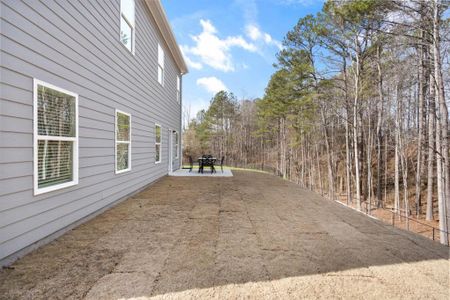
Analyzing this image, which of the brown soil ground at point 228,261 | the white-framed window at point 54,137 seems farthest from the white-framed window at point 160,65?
the brown soil ground at point 228,261

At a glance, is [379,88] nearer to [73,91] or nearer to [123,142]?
[123,142]

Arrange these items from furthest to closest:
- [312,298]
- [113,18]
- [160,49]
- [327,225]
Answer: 1. [160,49]
2. [113,18]
3. [327,225]
4. [312,298]

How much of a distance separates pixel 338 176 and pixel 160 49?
15057mm

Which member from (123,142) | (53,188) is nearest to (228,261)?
(53,188)

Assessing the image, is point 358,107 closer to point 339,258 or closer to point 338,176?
point 339,258

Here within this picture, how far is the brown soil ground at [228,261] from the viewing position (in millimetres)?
1845

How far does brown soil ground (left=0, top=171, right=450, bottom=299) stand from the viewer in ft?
6.05

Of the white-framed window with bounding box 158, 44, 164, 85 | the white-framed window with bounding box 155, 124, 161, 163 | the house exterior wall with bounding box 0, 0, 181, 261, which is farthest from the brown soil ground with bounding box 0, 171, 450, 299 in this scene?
the white-framed window with bounding box 158, 44, 164, 85

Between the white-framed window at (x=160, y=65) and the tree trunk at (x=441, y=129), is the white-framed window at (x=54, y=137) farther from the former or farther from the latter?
the tree trunk at (x=441, y=129)

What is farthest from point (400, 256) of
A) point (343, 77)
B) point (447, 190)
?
point (343, 77)

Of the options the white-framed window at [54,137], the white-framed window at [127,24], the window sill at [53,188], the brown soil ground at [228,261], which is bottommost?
the brown soil ground at [228,261]

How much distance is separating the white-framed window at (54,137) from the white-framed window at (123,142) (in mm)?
1424

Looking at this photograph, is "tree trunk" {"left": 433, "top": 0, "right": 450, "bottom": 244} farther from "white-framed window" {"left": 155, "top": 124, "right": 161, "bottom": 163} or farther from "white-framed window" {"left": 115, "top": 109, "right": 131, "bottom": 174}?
"white-framed window" {"left": 155, "top": 124, "right": 161, "bottom": 163}

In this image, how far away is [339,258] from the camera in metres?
2.43
